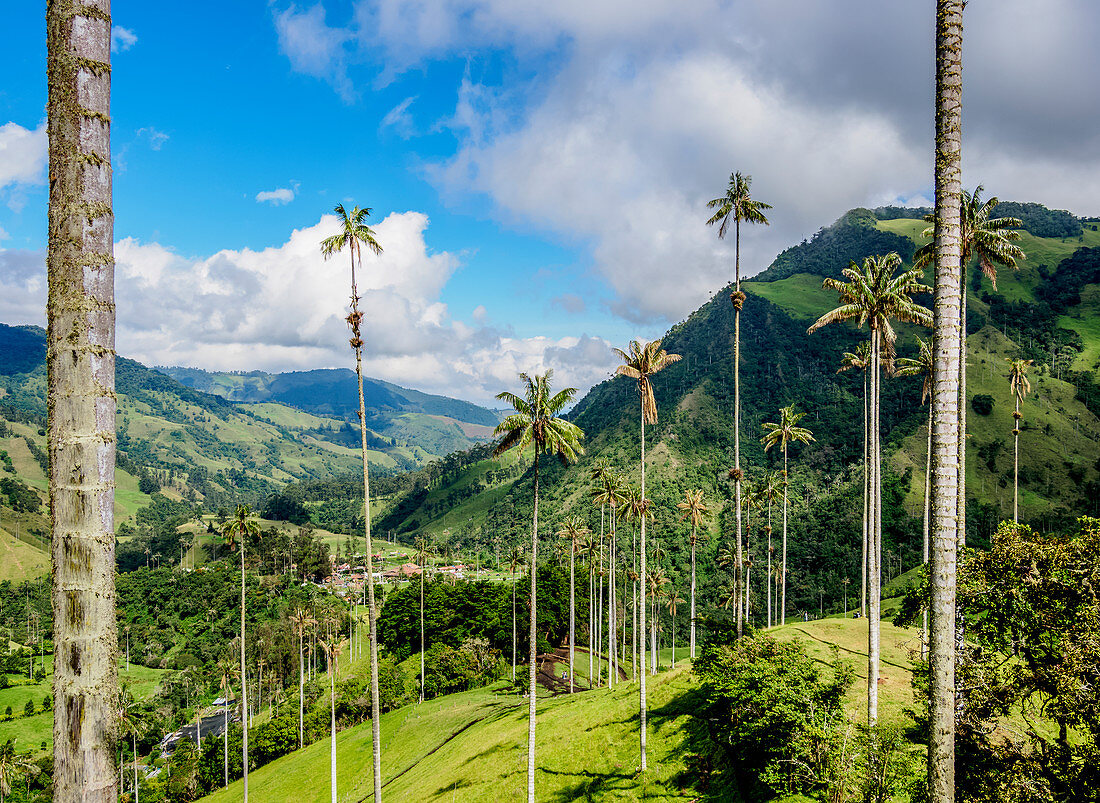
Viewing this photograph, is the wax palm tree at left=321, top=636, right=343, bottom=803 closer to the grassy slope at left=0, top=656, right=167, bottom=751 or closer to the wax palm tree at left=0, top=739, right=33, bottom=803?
the wax palm tree at left=0, top=739, right=33, bottom=803

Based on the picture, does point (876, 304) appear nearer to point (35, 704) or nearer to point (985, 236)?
point (985, 236)

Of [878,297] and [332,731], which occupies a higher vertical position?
[878,297]

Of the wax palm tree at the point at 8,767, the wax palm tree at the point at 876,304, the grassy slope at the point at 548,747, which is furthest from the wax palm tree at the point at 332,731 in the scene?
the wax palm tree at the point at 876,304

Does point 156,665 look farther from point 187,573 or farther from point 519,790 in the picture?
point 519,790

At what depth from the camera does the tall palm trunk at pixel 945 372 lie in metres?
11.5

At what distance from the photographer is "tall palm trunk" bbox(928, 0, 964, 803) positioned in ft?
37.8

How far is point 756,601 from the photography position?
429 feet

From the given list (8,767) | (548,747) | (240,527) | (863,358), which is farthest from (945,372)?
(8,767)

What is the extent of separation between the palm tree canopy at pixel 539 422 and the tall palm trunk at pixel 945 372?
62.6ft

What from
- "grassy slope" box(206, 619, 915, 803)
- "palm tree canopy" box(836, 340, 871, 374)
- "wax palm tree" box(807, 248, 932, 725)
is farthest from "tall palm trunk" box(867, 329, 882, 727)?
"grassy slope" box(206, 619, 915, 803)

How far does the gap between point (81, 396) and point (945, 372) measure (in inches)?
582

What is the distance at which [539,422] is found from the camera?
29.8m

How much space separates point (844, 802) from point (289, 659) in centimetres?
12765

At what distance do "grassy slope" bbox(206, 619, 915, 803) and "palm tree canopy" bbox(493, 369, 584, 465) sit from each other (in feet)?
57.1
